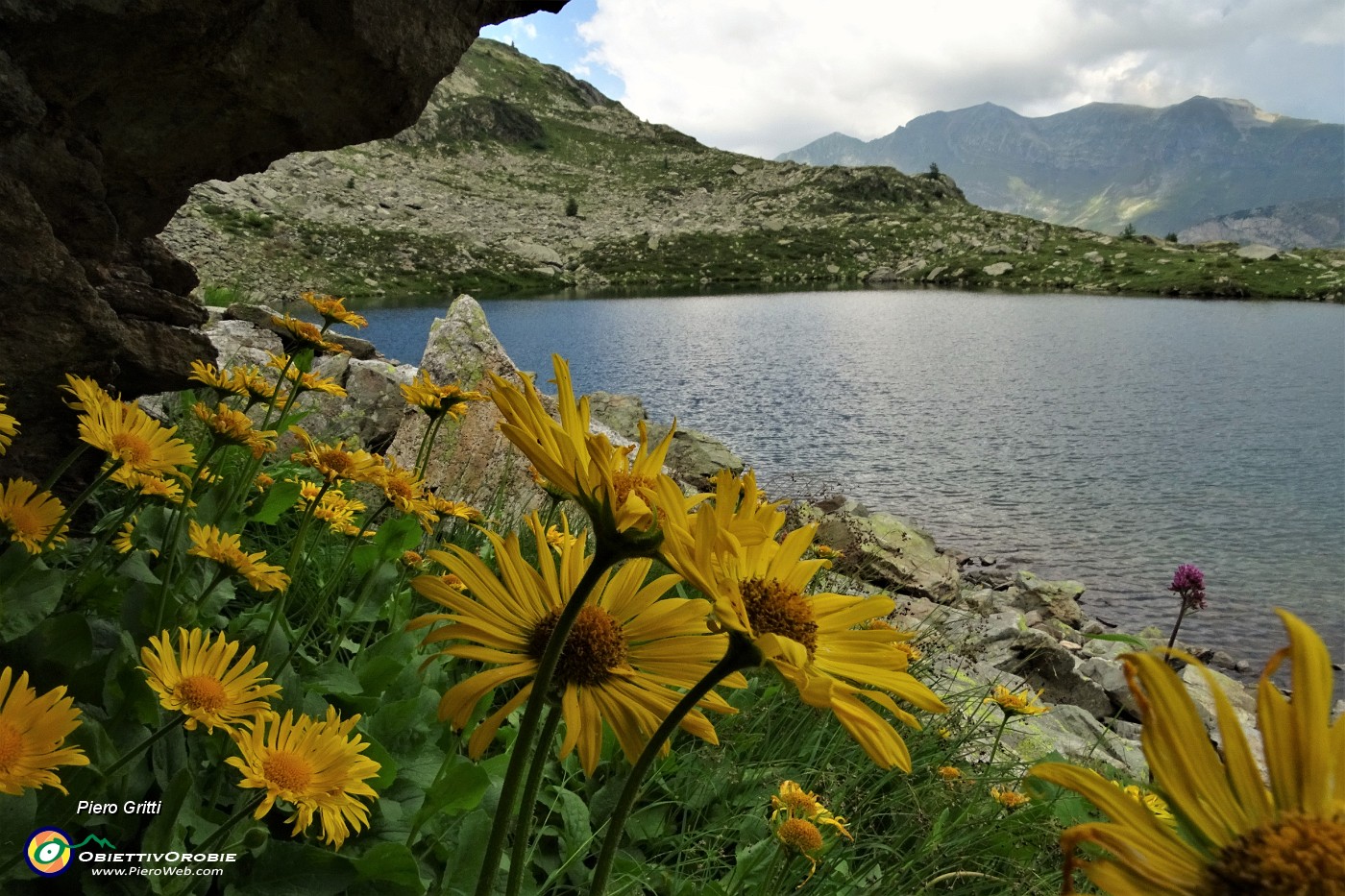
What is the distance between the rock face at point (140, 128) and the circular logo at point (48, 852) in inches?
61.3

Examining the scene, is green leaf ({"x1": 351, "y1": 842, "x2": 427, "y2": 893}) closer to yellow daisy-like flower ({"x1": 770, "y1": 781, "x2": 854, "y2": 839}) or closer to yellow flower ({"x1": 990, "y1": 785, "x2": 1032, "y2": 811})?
yellow daisy-like flower ({"x1": 770, "y1": 781, "x2": 854, "y2": 839})

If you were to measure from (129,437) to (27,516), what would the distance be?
0.25 metres

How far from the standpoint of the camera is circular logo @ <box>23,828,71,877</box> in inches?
48.1

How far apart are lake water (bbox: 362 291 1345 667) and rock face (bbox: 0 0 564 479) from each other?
4290 millimetres

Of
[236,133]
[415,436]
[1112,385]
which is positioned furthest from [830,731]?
[1112,385]

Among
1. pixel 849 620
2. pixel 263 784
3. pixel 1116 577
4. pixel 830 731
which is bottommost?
pixel 1116 577

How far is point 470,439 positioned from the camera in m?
5.30

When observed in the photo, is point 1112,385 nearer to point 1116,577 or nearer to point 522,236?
point 1116,577

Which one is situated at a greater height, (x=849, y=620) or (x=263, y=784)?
(x=849, y=620)

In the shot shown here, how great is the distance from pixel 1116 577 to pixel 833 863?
9.34 metres

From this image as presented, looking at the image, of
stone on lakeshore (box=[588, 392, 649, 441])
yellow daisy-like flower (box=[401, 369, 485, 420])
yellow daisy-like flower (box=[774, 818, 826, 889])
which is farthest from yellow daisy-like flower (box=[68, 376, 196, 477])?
stone on lakeshore (box=[588, 392, 649, 441])

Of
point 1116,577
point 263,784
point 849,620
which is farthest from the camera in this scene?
point 1116,577

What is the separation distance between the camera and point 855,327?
32812 mm

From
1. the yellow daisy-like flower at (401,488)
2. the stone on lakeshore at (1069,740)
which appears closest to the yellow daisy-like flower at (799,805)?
the yellow daisy-like flower at (401,488)
